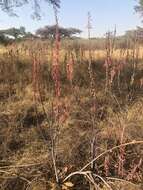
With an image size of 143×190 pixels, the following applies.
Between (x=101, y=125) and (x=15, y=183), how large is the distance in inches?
76.0

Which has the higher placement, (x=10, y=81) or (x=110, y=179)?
(x=10, y=81)

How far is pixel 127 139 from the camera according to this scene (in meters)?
6.38

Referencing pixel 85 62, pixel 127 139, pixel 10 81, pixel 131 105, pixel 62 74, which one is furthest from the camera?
pixel 85 62

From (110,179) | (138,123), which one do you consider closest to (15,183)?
(110,179)

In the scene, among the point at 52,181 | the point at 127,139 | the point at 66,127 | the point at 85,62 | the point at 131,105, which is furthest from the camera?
the point at 85,62

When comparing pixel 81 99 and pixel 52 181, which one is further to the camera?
pixel 81 99

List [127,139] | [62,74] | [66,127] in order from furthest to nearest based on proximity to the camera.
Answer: [62,74] → [66,127] → [127,139]

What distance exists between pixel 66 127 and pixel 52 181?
59.6 inches

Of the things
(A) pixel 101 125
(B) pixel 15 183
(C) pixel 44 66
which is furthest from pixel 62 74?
(B) pixel 15 183

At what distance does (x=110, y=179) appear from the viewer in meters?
5.57

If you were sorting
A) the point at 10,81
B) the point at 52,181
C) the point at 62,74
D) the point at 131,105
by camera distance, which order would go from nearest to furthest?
the point at 52,181
the point at 131,105
the point at 10,81
the point at 62,74

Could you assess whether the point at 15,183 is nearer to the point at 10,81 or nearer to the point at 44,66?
the point at 10,81

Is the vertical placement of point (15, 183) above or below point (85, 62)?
below

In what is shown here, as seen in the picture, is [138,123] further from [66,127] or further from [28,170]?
[28,170]
